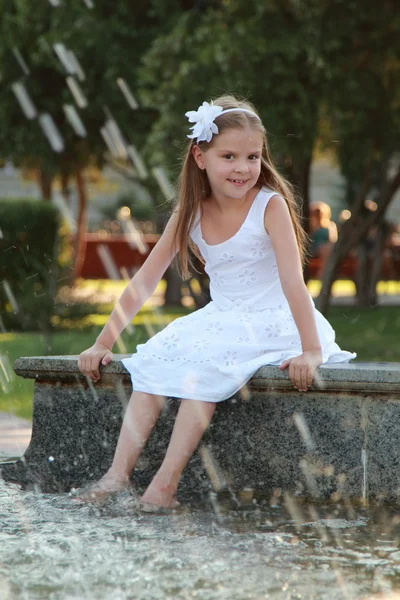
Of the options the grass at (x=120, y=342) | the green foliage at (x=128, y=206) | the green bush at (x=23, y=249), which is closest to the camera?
the grass at (x=120, y=342)

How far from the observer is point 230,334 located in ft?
13.9

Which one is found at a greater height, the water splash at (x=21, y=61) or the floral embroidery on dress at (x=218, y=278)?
the water splash at (x=21, y=61)

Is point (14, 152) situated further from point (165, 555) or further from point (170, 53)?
point (165, 555)

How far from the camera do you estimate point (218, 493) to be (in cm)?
443

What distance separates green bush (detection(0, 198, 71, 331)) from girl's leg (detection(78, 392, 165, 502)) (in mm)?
8675

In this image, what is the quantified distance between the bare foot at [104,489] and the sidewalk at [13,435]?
1.22 meters

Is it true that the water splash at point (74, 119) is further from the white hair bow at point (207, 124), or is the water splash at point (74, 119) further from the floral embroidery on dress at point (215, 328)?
the floral embroidery on dress at point (215, 328)

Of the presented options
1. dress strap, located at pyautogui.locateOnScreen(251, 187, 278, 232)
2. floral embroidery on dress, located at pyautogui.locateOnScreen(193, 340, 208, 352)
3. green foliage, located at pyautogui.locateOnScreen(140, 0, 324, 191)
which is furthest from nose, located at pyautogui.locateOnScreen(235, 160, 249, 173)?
green foliage, located at pyautogui.locateOnScreen(140, 0, 324, 191)

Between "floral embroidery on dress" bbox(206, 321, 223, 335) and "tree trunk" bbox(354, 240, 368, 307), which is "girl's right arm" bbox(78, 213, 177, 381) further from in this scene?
"tree trunk" bbox(354, 240, 368, 307)

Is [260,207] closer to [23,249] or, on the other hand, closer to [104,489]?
[104,489]

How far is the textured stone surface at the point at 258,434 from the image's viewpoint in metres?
4.16

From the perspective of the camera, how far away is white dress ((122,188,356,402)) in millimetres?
4129

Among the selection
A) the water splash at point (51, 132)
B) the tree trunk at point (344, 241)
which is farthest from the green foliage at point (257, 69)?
the water splash at point (51, 132)

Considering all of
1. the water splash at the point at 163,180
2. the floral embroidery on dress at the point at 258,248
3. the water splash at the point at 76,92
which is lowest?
the floral embroidery on dress at the point at 258,248
